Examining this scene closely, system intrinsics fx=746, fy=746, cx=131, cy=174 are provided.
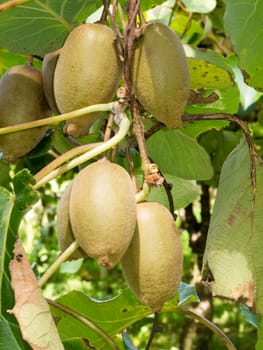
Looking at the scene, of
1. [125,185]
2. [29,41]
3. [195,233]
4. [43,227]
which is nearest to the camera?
[125,185]

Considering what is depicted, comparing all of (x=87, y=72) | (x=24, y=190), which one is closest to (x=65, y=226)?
(x=24, y=190)

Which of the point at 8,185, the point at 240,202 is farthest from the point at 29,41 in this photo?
the point at 8,185

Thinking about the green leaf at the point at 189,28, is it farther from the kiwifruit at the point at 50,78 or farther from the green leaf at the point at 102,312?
the kiwifruit at the point at 50,78

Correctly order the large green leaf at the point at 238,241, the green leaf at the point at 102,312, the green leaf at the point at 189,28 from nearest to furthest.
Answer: the large green leaf at the point at 238,241 → the green leaf at the point at 102,312 → the green leaf at the point at 189,28

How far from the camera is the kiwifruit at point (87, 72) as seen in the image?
0.98m

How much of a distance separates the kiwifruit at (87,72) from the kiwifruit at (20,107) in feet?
0.43

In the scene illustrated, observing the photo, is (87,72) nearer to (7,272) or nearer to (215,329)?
(7,272)

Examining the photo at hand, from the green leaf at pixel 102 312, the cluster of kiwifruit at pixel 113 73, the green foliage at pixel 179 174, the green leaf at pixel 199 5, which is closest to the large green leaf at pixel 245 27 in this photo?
the green foliage at pixel 179 174

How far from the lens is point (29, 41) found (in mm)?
1268

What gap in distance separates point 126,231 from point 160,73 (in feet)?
0.76

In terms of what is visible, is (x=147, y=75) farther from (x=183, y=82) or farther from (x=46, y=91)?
(x=46, y=91)

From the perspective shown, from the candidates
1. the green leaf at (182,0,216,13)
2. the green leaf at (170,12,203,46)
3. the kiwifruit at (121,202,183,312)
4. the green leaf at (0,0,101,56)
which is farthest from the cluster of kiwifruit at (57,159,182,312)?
the green leaf at (170,12,203,46)

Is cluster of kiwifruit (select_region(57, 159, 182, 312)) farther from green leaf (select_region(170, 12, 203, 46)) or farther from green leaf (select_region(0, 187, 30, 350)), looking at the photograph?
green leaf (select_region(170, 12, 203, 46))

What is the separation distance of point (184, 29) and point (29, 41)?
3.78ft
